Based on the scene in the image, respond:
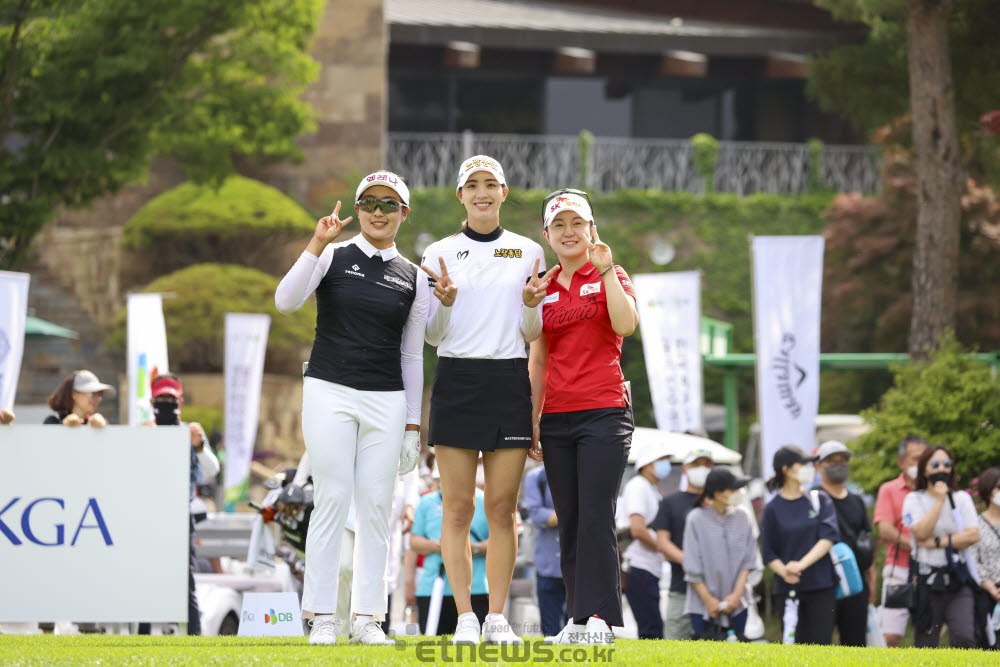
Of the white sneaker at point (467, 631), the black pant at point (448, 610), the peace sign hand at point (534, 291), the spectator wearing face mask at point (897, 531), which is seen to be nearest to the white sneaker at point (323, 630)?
the white sneaker at point (467, 631)

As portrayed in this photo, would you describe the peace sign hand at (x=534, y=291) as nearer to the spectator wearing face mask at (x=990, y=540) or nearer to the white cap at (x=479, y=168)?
the white cap at (x=479, y=168)

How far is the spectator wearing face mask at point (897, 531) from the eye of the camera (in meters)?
10.2

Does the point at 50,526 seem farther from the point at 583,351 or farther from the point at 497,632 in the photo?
the point at 583,351

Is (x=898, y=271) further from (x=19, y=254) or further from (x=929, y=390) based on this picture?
(x=19, y=254)

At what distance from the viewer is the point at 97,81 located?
601 inches

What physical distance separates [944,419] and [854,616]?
3786 mm

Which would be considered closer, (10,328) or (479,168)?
(479,168)

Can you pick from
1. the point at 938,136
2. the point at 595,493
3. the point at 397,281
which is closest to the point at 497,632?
the point at 595,493

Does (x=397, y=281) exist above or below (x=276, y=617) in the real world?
above

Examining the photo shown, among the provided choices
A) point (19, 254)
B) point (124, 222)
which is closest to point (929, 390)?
point (19, 254)

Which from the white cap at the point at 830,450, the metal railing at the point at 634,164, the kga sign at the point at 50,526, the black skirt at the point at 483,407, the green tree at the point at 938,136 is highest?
the metal railing at the point at 634,164

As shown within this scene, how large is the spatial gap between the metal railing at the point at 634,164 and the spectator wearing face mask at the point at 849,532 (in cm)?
1811

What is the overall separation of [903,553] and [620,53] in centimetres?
2164

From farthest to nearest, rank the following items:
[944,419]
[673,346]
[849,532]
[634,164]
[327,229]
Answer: [634,164], [673,346], [944,419], [849,532], [327,229]
